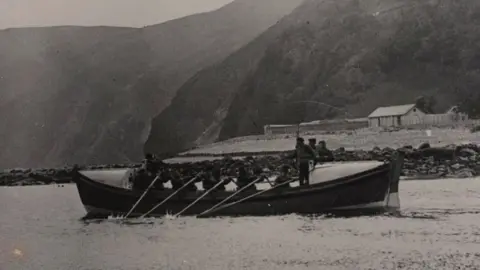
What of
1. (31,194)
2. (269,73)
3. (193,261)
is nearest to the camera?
(193,261)

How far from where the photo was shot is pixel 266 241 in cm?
1251

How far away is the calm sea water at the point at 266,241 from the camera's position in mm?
10648

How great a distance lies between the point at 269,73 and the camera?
21.8 meters

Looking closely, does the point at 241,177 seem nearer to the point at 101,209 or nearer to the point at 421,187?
the point at 101,209

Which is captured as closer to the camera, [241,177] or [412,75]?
[241,177]

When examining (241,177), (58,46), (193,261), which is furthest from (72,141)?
(193,261)

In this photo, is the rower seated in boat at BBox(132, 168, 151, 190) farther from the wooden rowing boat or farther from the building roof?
the building roof

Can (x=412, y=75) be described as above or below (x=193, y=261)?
above

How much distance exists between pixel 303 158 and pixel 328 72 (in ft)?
24.2

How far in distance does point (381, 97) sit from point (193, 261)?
10.1 metres

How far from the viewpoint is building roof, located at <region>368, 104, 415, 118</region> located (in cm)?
1816

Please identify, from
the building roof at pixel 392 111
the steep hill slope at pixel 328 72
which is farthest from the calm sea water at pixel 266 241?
the steep hill slope at pixel 328 72

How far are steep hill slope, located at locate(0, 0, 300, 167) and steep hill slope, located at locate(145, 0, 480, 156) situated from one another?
0.60m

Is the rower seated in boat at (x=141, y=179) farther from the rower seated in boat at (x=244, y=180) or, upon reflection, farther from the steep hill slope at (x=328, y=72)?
the rower seated in boat at (x=244, y=180)
